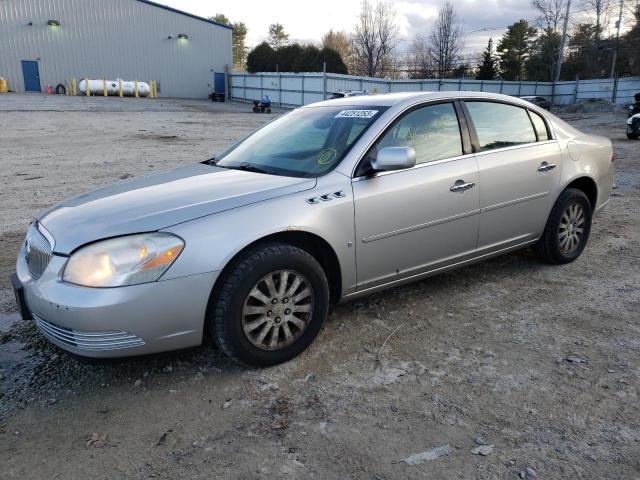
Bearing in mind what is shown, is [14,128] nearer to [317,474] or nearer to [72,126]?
[72,126]

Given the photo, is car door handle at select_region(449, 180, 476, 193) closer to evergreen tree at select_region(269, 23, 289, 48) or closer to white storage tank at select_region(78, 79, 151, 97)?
white storage tank at select_region(78, 79, 151, 97)

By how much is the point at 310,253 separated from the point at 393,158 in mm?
788

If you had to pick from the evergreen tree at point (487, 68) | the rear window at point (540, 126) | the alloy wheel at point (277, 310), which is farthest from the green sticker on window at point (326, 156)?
the evergreen tree at point (487, 68)

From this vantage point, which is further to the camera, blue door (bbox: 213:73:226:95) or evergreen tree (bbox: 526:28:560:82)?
evergreen tree (bbox: 526:28:560:82)

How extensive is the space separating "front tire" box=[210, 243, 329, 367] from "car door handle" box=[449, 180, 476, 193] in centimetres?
124

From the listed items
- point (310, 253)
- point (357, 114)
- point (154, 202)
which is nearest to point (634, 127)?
point (357, 114)

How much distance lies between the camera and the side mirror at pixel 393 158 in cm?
329

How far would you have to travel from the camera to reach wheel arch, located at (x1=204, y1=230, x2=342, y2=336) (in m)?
2.86

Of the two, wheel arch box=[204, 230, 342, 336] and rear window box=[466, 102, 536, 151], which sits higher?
rear window box=[466, 102, 536, 151]

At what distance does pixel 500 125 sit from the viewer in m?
4.27

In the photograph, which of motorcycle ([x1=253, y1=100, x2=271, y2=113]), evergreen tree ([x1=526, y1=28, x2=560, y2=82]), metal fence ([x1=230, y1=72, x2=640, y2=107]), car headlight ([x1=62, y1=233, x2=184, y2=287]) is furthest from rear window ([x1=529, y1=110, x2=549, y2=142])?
evergreen tree ([x1=526, y1=28, x2=560, y2=82])

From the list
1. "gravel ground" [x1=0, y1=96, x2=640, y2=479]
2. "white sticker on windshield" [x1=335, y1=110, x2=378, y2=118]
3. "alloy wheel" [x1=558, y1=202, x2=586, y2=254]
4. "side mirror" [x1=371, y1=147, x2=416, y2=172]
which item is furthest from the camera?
"alloy wheel" [x1=558, y1=202, x2=586, y2=254]

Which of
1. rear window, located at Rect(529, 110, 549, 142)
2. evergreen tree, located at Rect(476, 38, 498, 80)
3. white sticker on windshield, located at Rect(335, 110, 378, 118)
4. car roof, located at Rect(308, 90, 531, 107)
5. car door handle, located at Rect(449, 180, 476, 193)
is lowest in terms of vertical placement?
car door handle, located at Rect(449, 180, 476, 193)

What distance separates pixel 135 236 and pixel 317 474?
1468 mm
